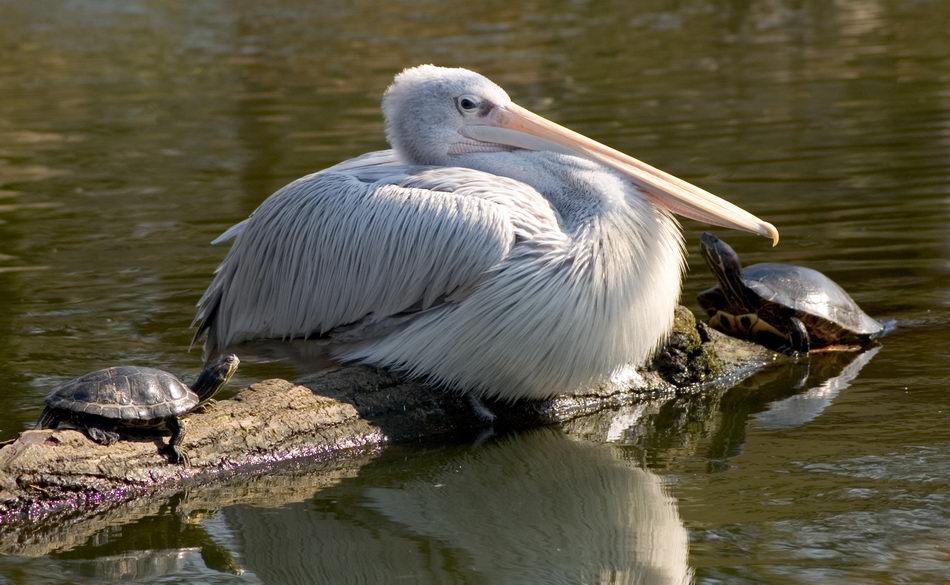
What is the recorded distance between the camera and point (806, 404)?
521 cm

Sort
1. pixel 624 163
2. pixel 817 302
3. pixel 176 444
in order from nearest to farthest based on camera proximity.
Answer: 1. pixel 176 444
2. pixel 624 163
3. pixel 817 302

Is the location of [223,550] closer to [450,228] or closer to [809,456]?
[450,228]

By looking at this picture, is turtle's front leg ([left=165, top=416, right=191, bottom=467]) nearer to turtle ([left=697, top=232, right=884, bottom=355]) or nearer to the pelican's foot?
the pelican's foot

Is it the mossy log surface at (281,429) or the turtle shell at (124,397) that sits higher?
the turtle shell at (124,397)

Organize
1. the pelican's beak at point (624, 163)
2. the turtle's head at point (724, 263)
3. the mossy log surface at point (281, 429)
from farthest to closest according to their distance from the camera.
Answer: the turtle's head at point (724, 263) < the pelican's beak at point (624, 163) < the mossy log surface at point (281, 429)

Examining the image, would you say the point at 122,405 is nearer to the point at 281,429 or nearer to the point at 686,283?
the point at 281,429

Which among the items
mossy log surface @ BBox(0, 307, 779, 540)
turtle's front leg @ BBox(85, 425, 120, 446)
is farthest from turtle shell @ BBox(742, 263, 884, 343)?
turtle's front leg @ BBox(85, 425, 120, 446)

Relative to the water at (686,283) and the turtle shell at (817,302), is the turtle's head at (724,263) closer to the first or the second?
the turtle shell at (817,302)

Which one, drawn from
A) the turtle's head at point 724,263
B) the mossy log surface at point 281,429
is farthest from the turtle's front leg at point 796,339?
the mossy log surface at point 281,429

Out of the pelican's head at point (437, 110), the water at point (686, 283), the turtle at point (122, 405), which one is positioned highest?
the pelican's head at point (437, 110)

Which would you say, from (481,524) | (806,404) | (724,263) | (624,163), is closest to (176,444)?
(481,524)

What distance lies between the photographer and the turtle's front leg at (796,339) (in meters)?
5.94

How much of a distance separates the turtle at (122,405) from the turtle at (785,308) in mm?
2546

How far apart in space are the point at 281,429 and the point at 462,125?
4.84 feet
